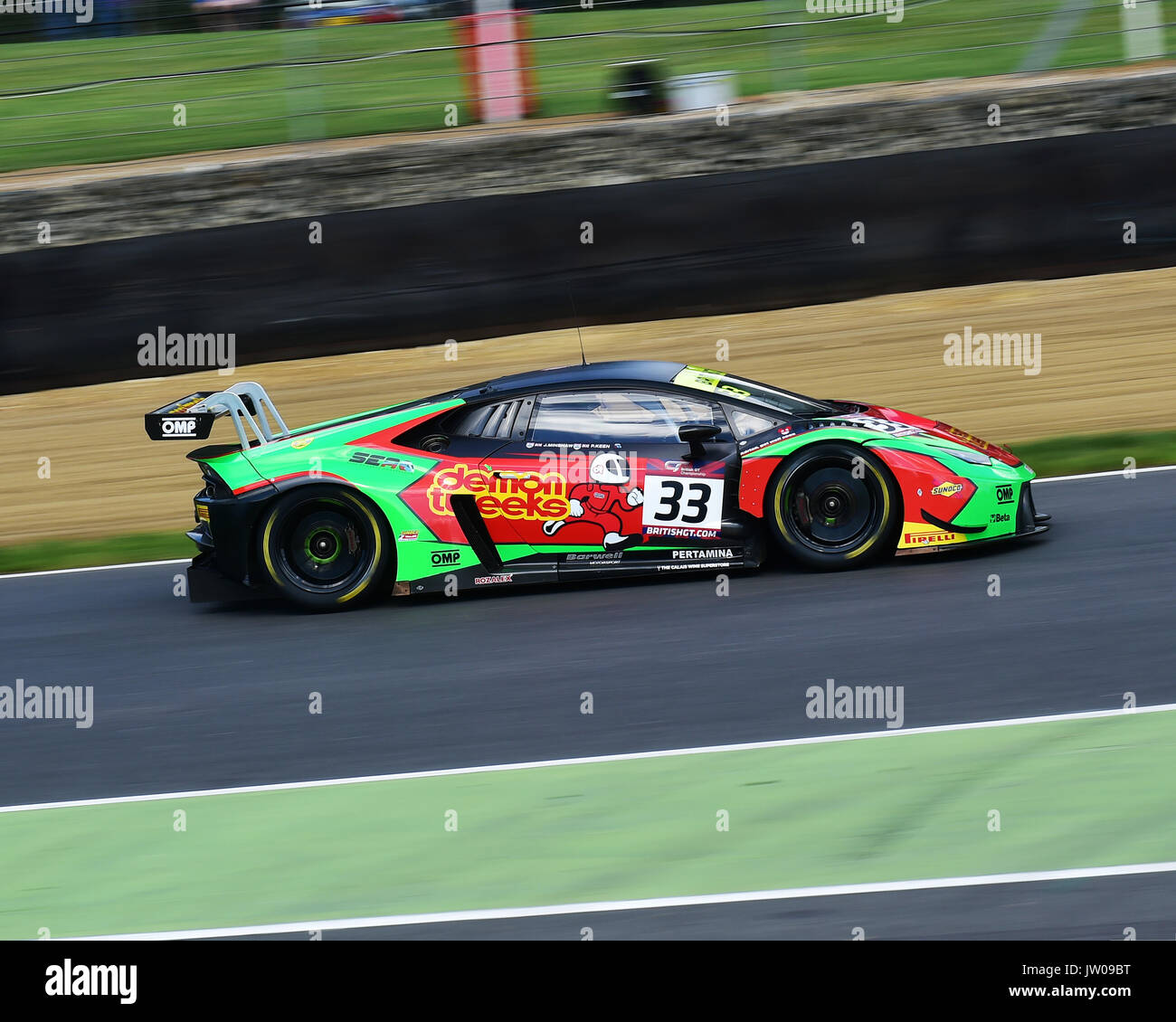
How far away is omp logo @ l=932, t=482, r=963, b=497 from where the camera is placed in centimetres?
815

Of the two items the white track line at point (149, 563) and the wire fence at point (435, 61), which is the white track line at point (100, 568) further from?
the wire fence at point (435, 61)

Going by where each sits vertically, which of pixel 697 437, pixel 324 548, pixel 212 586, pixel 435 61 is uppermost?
pixel 435 61

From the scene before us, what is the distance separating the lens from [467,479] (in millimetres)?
8469

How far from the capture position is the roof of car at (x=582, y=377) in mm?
8562

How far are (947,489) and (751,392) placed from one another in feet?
4.02

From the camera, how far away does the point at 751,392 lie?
28.3ft

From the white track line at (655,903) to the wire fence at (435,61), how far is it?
1093cm

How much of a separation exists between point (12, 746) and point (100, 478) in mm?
5592

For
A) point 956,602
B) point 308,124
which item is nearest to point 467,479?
point 956,602

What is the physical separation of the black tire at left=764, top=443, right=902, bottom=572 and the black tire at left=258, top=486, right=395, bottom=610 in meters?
2.19

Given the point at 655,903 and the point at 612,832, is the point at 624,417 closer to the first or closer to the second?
the point at 612,832

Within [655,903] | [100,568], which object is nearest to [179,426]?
[100,568]

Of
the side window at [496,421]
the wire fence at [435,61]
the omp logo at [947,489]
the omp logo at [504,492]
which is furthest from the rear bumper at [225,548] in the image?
the wire fence at [435,61]
